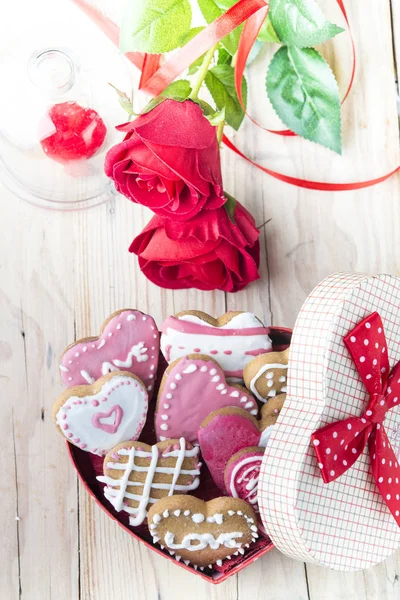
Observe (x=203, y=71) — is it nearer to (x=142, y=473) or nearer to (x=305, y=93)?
(x=305, y=93)

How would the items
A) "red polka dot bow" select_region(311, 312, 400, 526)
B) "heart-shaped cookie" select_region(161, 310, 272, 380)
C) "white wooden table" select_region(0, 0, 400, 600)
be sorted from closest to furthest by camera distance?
"red polka dot bow" select_region(311, 312, 400, 526)
"heart-shaped cookie" select_region(161, 310, 272, 380)
"white wooden table" select_region(0, 0, 400, 600)

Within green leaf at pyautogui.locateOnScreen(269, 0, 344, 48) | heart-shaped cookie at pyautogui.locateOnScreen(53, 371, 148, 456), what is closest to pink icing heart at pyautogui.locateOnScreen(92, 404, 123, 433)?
heart-shaped cookie at pyautogui.locateOnScreen(53, 371, 148, 456)

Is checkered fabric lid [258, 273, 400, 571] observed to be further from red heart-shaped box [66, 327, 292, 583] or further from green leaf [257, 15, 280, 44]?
green leaf [257, 15, 280, 44]

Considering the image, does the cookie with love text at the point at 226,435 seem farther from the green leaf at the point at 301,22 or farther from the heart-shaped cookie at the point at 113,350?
the green leaf at the point at 301,22

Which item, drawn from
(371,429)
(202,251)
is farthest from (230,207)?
(371,429)

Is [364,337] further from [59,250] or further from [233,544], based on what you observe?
[59,250]

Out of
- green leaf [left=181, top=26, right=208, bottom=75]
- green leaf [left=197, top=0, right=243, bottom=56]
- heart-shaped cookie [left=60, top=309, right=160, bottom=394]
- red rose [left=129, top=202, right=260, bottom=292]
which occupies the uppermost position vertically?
green leaf [left=197, top=0, right=243, bottom=56]

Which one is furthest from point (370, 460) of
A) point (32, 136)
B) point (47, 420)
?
point (32, 136)
